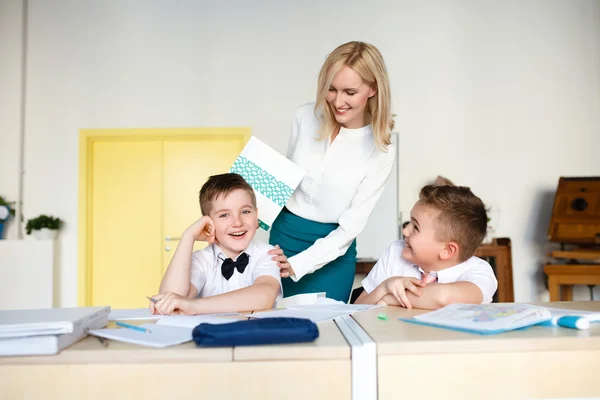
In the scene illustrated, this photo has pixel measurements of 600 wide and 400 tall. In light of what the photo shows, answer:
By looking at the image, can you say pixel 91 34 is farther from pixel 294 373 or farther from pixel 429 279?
pixel 294 373

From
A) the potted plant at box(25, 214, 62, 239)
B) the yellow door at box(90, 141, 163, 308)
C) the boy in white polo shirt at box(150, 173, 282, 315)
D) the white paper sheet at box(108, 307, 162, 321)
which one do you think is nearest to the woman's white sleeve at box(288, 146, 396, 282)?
the boy in white polo shirt at box(150, 173, 282, 315)

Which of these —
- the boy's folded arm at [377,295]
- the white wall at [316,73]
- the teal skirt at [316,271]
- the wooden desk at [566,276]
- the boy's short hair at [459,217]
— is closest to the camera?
the boy's folded arm at [377,295]

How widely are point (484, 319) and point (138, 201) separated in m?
4.20

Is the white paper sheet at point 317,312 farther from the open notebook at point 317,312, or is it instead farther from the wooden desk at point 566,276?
the wooden desk at point 566,276

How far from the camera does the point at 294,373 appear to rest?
0.89 m

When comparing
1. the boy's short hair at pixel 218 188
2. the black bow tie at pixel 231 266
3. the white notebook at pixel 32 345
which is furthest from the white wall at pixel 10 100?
the white notebook at pixel 32 345

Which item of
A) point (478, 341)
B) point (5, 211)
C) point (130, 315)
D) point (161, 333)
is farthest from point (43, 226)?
point (478, 341)

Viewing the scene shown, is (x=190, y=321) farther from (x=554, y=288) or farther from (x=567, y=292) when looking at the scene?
(x=567, y=292)

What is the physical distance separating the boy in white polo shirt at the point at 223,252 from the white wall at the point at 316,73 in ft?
9.73

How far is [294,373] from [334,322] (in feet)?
0.97

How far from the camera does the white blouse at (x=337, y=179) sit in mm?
2123

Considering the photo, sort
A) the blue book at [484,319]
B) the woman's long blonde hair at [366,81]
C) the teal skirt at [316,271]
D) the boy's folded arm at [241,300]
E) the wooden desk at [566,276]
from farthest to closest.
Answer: the wooden desk at [566,276], the teal skirt at [316,271], the woman's long blonde hair at [366,81], the boy's folded arm at [241,300], the blue book at [484,319]

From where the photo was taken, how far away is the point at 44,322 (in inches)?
36.6

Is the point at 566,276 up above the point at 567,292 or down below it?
above
